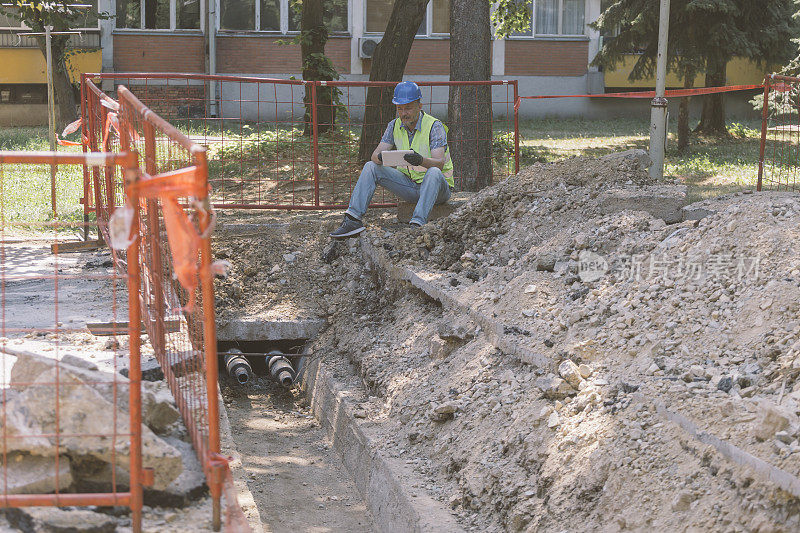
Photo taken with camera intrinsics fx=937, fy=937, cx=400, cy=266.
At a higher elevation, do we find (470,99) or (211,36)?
(211,36)

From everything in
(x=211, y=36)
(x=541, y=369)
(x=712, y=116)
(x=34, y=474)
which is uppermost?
(x=211, y=36)

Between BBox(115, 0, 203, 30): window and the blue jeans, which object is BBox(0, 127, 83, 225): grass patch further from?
BBox(115, 0, 203, 30): window

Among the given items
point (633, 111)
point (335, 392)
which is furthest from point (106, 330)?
point (633, 111)

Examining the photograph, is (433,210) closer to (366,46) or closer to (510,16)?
(510,16)

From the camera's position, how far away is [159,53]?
2292cm

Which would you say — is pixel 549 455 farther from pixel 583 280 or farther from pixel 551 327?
pixel 583 280

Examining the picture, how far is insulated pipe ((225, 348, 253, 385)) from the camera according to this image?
8.04 meters

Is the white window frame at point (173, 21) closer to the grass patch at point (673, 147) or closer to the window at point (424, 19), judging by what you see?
the window at point (424, 19)

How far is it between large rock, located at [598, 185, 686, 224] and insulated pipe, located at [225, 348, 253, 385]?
3.32 m

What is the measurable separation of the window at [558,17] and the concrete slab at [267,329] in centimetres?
1825

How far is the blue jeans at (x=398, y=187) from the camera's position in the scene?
8.96m

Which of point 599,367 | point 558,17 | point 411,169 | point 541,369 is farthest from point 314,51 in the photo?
point 558,17

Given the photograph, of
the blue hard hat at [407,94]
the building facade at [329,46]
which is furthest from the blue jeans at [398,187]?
the building facade at [329,46]

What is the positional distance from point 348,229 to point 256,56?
15.2 m
